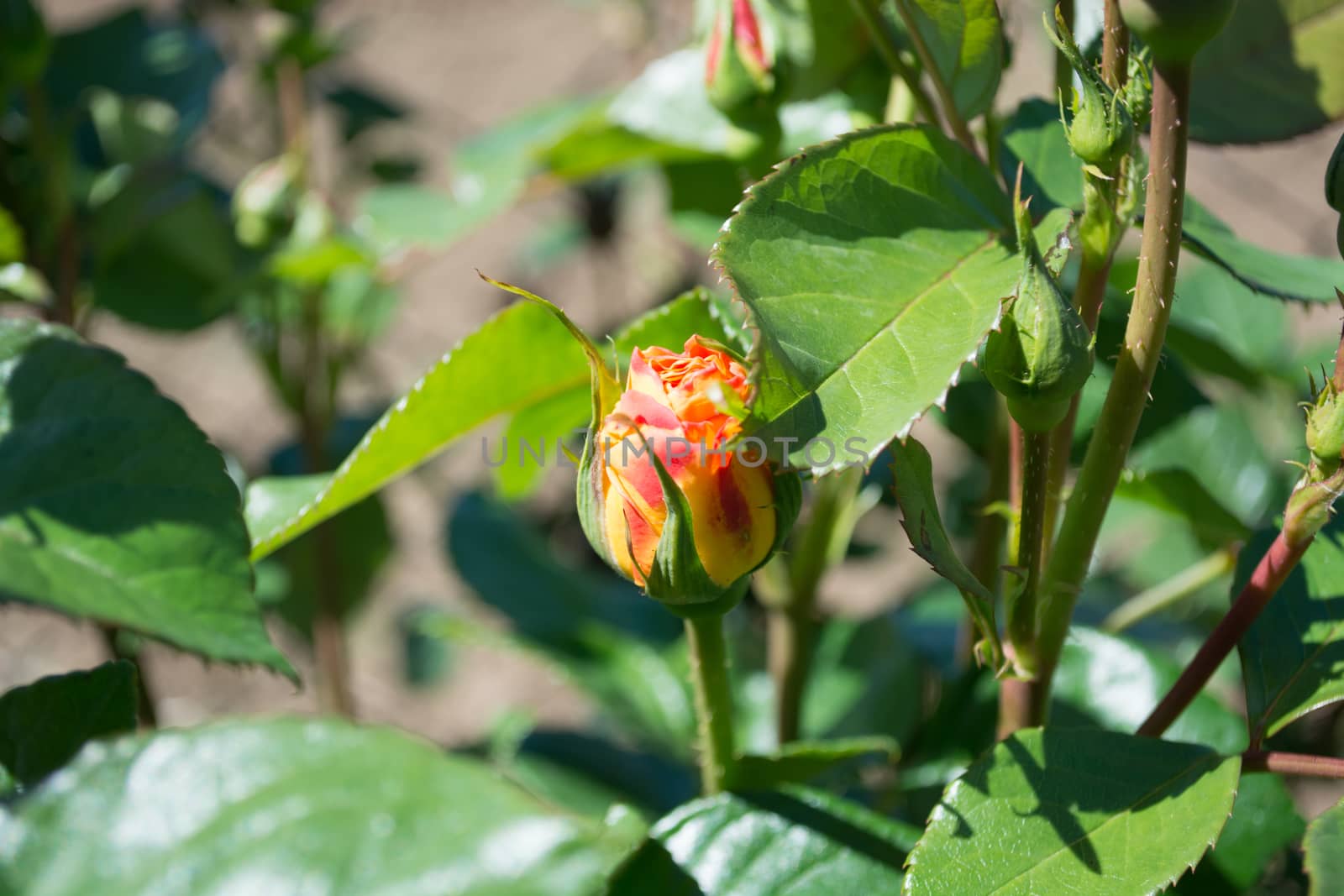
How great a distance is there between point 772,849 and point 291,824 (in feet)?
0.80

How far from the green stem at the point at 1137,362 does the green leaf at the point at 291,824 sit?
20cm

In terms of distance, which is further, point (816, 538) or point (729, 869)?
point (816, 538)

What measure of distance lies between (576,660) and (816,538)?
0.30 meters

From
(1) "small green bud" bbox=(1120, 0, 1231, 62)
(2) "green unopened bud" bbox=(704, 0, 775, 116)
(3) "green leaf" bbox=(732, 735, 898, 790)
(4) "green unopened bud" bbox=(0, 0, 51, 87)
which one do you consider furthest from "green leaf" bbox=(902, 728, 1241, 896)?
(4) "green unopened bud" bbox=(0, 0, 51, 87)

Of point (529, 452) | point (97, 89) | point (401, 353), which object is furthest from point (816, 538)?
point (401, 353)

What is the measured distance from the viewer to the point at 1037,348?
325mm

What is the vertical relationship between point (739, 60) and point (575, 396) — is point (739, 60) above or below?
above

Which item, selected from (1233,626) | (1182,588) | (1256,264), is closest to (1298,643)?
(1233,626)

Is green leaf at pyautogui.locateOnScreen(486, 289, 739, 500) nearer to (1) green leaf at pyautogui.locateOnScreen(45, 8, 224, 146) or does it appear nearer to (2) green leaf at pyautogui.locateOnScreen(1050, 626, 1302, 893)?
(2) green leaf at pyautogui.locateOnScreen(1050, 626, 1302, 893)

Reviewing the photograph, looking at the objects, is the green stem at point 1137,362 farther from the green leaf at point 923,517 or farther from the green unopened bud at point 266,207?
the green unopened bud at point 266,207

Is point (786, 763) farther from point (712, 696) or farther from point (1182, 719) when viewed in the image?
point (1182, 719)

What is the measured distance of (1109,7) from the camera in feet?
1.11

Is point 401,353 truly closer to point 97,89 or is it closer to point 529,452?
point 97,89

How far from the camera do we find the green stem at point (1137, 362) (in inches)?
12.4
